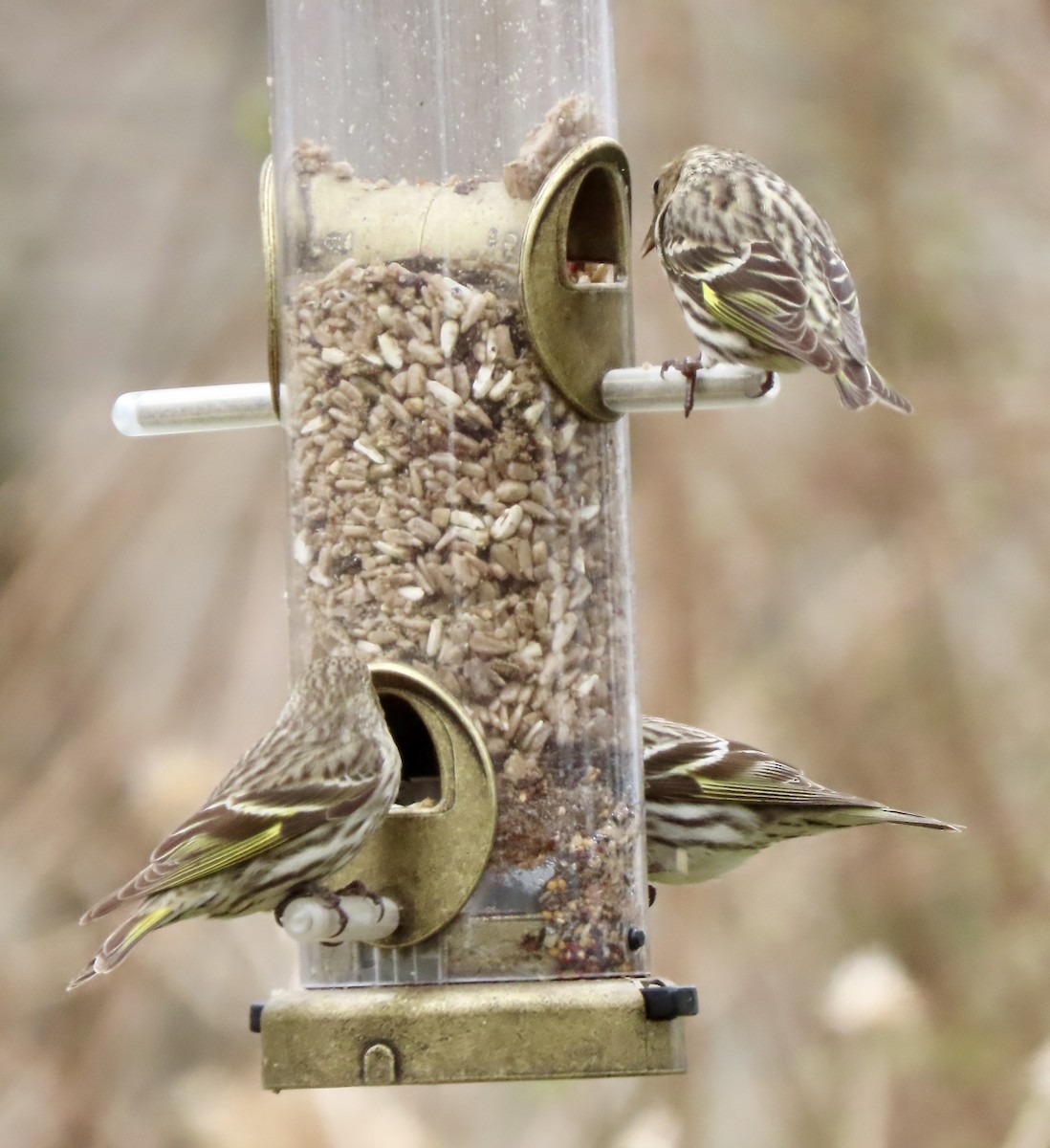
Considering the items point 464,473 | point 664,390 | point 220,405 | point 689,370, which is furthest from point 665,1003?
point 220,405

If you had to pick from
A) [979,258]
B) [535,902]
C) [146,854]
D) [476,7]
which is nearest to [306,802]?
[535,902]

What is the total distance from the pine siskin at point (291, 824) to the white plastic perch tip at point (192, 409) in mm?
857

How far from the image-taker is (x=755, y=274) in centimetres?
715

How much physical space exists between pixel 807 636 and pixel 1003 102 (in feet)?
9.91

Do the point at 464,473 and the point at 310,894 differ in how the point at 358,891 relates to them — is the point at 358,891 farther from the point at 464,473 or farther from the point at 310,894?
the point at 464,473

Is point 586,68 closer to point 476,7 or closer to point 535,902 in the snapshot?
point 476,7

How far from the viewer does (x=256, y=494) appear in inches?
392

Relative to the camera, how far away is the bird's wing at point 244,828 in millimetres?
5738

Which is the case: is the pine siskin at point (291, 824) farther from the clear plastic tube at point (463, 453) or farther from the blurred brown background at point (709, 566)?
the blurred brown background at point (709, 566)

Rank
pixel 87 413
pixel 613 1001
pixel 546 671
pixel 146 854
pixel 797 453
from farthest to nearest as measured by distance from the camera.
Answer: pixel 797 453
pixel 87 413
pixel 146 854
pixel 546 671
pixel 613 1001

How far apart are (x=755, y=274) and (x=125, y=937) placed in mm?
3018

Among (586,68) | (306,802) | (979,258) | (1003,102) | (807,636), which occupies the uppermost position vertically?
(1003,102)

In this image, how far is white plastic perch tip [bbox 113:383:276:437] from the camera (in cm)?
641

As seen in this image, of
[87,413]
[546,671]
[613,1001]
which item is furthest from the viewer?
[87,413]
